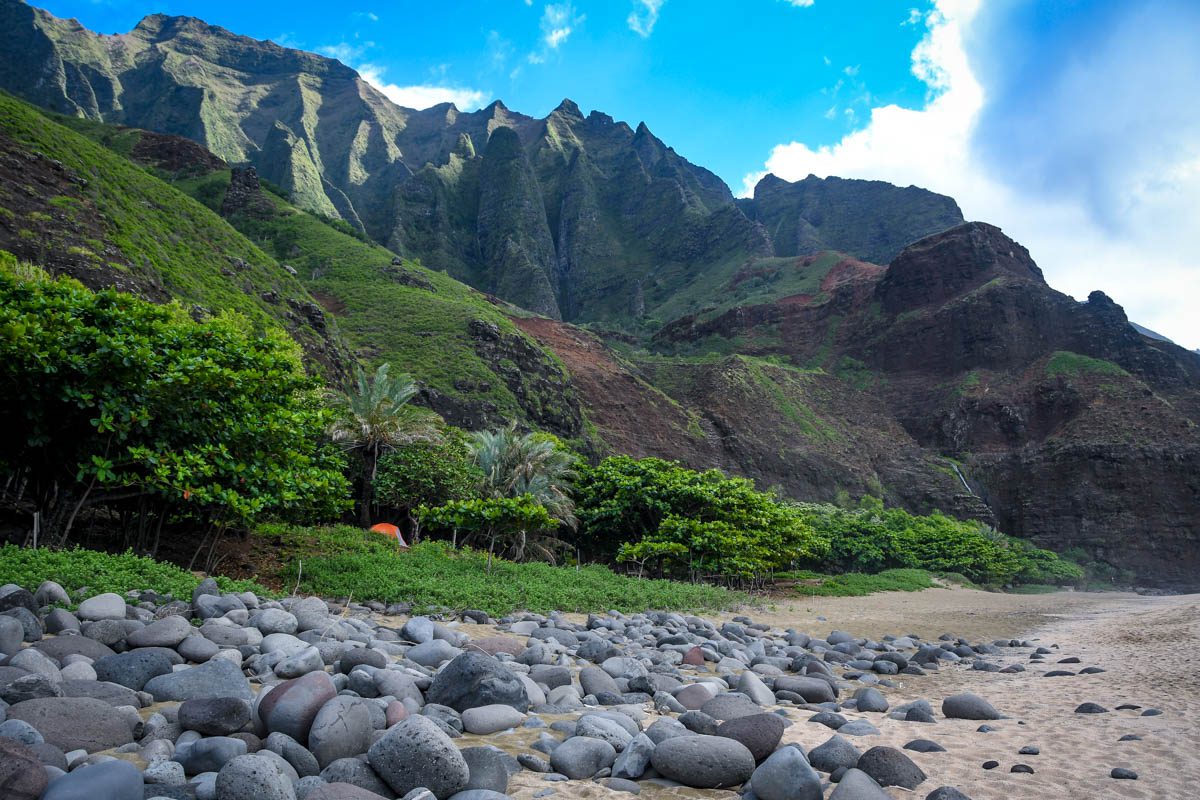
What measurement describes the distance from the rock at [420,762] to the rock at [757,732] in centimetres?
207

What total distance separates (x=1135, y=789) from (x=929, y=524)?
43.1 meters

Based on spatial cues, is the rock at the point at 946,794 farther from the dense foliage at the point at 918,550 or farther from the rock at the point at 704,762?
the dense foliage at the point at 918,550

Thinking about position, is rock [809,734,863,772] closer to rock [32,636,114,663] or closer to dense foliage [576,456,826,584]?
rock [32,636,114,663]

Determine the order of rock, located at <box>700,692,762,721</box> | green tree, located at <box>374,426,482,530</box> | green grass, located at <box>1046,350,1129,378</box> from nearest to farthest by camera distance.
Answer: rock, located at <box>700,692,762,721</box>, green tree, located at <box>374,426,482,530</box>, green grass, located at <box>1046,350,1129,378</box>

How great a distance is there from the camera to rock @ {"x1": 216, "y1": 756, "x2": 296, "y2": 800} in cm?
299

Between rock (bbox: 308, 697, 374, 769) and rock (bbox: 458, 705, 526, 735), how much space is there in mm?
974

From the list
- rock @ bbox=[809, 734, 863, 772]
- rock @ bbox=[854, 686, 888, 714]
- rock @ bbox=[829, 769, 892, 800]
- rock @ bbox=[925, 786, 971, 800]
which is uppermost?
rock @ bbox=[925, 786, 971, 800]

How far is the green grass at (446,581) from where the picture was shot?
35.3 ft

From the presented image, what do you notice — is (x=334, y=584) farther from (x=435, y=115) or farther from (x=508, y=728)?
(x=435, y=115)

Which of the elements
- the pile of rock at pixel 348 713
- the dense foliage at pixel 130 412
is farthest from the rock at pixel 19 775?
the dense foliage at pixel 130 412

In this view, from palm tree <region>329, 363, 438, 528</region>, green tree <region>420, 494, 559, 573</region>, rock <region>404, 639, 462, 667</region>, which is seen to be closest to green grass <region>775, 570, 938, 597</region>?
green tree <region>420, 494, 559, 573</region>

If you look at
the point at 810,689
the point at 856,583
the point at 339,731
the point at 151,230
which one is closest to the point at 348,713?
the point at 339,731

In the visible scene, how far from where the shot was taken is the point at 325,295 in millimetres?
50406

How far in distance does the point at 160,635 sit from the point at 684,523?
1795 centimetres
